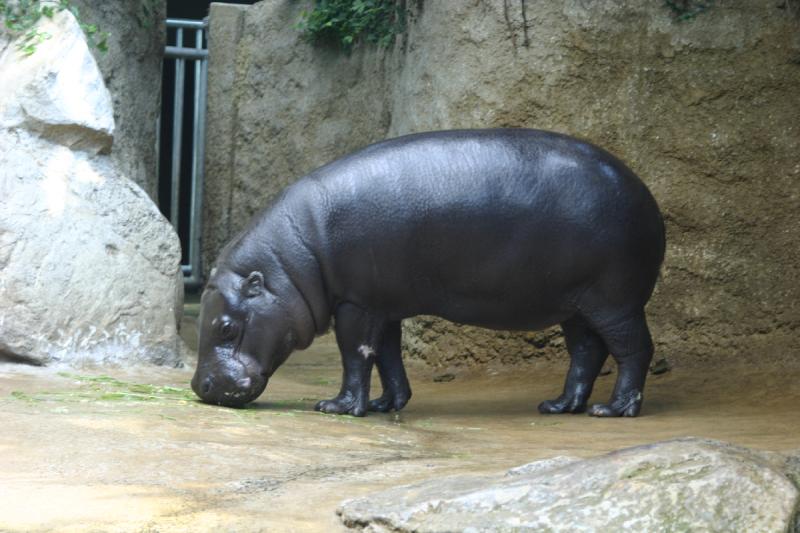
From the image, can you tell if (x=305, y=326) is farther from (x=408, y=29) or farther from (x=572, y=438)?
(x=408, y=29)

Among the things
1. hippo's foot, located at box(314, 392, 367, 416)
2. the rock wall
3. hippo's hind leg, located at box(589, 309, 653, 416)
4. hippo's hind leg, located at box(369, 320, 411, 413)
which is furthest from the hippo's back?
the rock wall

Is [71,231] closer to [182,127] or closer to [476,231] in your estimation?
[476,231]

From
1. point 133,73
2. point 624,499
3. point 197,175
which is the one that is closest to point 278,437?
point 624,499

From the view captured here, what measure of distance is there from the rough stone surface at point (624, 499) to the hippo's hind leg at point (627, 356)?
272 centimetres

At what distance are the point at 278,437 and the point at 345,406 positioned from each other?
107 cm

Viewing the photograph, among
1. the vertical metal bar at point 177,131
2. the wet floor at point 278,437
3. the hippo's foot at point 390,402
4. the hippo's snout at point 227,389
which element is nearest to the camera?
the wet floor at point 278,437

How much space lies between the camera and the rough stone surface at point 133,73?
8.34m

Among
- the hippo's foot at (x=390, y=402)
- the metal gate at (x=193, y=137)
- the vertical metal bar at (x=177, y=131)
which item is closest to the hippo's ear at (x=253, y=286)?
the hippo's foot at (x=390, y=402)

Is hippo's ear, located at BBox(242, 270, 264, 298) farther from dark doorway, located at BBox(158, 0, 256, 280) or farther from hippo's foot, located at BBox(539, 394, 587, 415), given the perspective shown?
dark doorway, located at BBox(158, 0, 256, 280)

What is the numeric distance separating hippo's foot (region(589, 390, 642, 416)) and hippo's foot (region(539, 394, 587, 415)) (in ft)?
0.53

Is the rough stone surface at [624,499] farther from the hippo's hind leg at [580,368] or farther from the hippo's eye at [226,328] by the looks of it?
the hippo's hind leg at [580,368]

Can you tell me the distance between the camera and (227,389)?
5840 millimetres

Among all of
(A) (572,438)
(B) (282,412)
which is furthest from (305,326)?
(A) (572,438)

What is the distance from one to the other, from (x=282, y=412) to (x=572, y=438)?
53.4 inches
